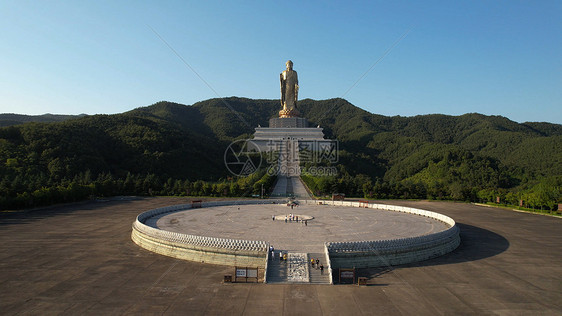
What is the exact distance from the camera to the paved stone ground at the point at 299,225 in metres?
22.0

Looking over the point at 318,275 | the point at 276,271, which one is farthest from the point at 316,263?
the point at 276,271

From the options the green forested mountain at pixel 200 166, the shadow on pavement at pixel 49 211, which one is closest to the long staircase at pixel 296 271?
the shadow on pavement at pixel 49 211

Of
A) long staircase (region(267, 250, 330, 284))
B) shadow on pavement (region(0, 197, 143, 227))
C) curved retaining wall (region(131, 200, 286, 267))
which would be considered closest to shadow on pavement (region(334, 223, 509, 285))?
long staircase (region(267, 250, 330, 284))

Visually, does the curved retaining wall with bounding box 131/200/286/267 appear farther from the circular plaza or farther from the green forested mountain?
the green forested mountain

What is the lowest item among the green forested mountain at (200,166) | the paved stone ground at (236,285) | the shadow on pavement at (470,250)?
the paved stone ground at (236,285)

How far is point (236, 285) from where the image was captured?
51.0ft

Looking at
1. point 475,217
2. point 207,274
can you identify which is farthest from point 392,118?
point 207,274

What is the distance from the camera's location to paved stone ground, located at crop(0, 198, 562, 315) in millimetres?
13289

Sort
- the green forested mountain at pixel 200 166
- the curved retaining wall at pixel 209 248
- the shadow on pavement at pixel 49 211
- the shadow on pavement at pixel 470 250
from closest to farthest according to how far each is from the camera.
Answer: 1. the shadow on pavement at pixel 470 250
2. the curved retaining wall at pixel 209 248
3. the shadow on pavement at pixel 49 211
4. the green forested mountain at pixel 200 166

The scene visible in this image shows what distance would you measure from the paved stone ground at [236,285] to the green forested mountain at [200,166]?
2241cm

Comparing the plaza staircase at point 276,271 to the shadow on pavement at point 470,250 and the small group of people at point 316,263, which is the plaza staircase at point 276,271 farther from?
the shadow on pavement at point 470,250

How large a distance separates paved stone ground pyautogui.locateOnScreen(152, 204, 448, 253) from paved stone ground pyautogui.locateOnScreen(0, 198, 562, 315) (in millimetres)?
3578

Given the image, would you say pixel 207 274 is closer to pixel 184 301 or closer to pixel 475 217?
pixel 184 301

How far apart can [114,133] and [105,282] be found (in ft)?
207
